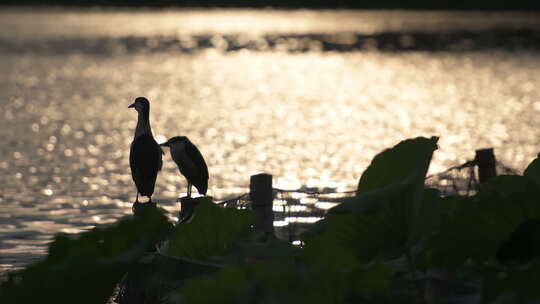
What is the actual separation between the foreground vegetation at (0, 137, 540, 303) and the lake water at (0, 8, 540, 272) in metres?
10.1

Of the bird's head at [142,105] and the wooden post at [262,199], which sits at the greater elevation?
the bird's head at [142,105]

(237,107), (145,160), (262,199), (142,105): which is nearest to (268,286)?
(262,199)

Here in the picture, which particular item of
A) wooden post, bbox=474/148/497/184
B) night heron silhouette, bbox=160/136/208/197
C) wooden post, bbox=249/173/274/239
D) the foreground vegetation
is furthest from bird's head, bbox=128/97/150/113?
the foreground vegetation

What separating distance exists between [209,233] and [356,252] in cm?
61

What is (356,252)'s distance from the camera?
3.96m

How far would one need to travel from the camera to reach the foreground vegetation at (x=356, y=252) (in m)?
3.09

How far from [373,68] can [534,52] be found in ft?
43.6

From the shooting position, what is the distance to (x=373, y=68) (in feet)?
203

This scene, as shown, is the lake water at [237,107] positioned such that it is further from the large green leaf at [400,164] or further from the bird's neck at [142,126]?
the large green leaf at [400,164]

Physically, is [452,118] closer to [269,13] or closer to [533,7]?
[533,7]

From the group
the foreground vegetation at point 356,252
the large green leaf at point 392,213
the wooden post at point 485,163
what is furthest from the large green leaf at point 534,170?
the wooden post at point 485,163

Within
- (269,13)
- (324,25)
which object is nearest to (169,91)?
(324,25)

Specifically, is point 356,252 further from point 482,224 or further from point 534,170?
point 534,170

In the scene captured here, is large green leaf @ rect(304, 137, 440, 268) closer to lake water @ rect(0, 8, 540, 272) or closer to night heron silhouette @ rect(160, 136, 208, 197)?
night heron silhouette @ rect(160, 136, 208, 197)
